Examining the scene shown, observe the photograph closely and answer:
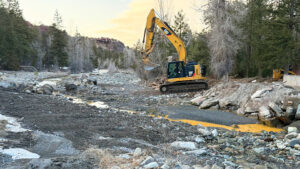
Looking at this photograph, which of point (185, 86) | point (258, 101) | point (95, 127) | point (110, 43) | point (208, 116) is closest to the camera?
point (95, 127)

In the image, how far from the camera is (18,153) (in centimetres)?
408

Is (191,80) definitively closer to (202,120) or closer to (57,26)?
(202,120)

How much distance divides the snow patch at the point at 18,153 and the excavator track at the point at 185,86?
12.5 m

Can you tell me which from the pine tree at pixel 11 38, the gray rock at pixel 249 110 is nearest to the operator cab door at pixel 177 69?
the gray rock at pixel 249 110

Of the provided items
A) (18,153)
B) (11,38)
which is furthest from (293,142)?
(11,38)

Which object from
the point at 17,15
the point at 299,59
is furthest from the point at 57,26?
the point at 299,59

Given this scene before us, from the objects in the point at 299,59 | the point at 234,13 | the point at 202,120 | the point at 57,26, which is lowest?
the point at 202,120

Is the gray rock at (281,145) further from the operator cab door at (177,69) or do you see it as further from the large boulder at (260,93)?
the operator cab door at (177,69)

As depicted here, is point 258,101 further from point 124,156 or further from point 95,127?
point 124,156

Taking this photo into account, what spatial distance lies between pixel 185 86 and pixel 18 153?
42.6 ft

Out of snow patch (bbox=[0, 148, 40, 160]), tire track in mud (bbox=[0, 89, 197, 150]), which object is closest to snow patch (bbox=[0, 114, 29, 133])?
tire track in mud (bbox=[0, 89, 197, 150])

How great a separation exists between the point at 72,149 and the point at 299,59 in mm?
17522

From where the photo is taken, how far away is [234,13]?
64.8 feet

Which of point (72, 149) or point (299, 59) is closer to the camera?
point (72, 149)
